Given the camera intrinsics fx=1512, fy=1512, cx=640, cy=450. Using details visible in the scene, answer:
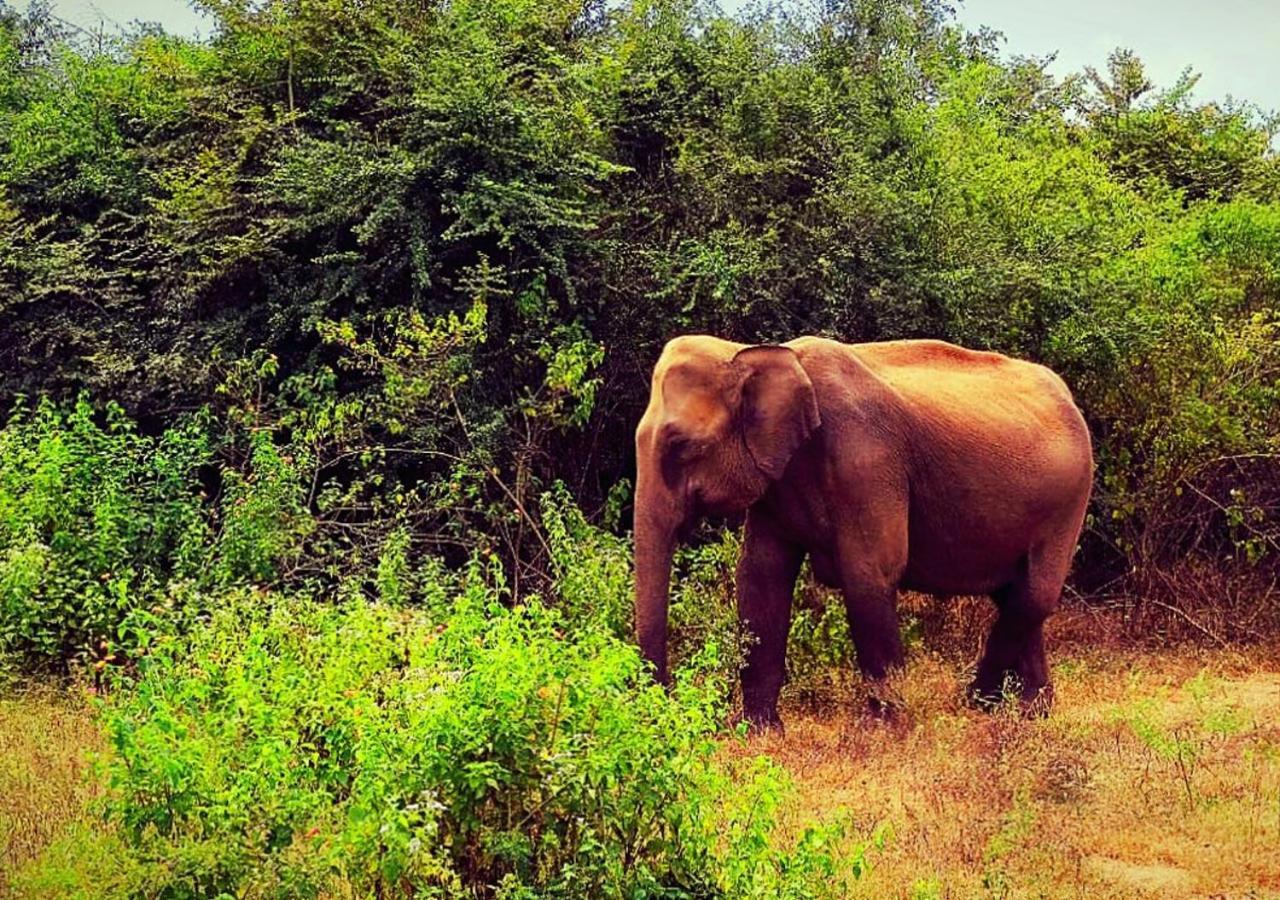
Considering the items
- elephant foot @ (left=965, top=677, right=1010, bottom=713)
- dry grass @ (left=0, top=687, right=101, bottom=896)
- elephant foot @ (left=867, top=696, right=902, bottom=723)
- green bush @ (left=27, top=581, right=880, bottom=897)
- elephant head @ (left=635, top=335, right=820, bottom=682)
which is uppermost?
elephant head @ (left=635, top=335, right=820, bottom=682)

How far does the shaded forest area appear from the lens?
10.4m

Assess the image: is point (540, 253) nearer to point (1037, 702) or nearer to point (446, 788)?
point (1037, 702)

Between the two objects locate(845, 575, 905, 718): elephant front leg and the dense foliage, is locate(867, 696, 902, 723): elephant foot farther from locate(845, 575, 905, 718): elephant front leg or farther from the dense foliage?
the dense foliage

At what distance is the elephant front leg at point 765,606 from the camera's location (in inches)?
363

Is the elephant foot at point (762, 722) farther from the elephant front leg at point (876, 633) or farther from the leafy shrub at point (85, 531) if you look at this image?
the leafy shrub at point (85, 531)

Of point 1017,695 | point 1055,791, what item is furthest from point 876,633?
point 1055,791

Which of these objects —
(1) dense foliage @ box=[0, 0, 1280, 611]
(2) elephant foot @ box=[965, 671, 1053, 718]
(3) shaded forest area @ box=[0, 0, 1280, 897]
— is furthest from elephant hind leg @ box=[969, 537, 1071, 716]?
(1) dense foliage @ box=[0, 0, 1280, 611]

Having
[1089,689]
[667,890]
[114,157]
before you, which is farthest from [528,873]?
[114,157]

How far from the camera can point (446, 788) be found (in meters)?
5.06

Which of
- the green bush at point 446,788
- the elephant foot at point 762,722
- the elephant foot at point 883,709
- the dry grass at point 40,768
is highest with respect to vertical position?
the green bush at point 446,788

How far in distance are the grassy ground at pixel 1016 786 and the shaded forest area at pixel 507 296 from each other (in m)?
0.86

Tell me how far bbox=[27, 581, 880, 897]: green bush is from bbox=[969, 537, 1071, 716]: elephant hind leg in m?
4.84

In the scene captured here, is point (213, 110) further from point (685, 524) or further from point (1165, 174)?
point (1165, 174)

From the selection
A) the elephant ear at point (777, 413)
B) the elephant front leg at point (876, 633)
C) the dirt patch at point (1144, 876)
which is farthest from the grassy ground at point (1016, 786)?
the elephant ear at point (777, 413)
